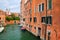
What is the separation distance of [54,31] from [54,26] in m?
0.53

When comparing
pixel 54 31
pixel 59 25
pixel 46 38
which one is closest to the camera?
pixel 59 25

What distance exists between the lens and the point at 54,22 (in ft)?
54.5

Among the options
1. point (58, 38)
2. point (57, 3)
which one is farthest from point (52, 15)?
point (58, 38)

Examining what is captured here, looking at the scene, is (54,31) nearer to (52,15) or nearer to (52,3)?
(52,15)

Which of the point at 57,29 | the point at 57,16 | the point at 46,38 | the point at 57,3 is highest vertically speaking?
the point at 57,3

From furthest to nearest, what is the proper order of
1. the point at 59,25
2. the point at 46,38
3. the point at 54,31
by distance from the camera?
the point at 46,38, the point at 54,31, the point at 59,25

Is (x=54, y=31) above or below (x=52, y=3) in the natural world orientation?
below

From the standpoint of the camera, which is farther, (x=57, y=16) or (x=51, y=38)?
(x=51, y=38)

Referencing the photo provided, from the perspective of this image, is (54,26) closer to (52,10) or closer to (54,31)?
(54,31)

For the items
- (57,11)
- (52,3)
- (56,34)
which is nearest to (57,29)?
(56,34)

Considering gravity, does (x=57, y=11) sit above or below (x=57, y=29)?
above

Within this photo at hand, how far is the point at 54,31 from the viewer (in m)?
16.5

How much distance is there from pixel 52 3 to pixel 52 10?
0.79 m

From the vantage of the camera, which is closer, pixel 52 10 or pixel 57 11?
pixel 57 11
